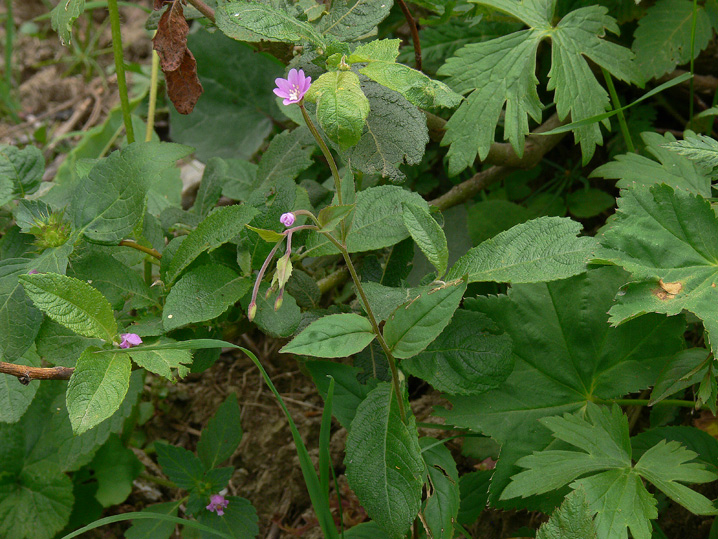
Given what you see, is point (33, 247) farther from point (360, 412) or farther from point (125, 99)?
point (360, 412)

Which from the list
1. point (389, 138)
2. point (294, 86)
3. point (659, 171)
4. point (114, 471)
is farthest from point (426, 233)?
point (114, 471)

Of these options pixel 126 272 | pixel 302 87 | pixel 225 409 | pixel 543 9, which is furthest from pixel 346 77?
pixel 225 409

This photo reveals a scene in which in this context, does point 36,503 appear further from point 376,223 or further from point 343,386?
point 376,223

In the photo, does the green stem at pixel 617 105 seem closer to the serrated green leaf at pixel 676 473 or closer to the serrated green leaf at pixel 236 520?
the serrated green leaf at pixel 676 473

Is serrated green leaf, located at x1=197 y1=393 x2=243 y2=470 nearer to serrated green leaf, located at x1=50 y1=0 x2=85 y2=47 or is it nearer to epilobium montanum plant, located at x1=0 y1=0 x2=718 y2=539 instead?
epilobium montanum plant, located at x1=0 y1=0 x2=718 y2=539

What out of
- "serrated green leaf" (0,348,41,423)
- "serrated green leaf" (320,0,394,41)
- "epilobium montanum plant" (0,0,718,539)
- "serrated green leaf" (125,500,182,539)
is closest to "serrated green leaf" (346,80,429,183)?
"epilobium montanum plant" (0,0,718,539)

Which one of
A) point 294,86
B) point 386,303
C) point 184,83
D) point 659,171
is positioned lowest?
point 386,303

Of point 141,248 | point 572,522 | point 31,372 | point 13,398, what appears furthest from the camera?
point 141,248

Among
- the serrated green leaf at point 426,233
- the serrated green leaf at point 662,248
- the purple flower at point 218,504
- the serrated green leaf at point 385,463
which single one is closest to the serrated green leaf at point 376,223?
the serrated green leaf at point 426,233
